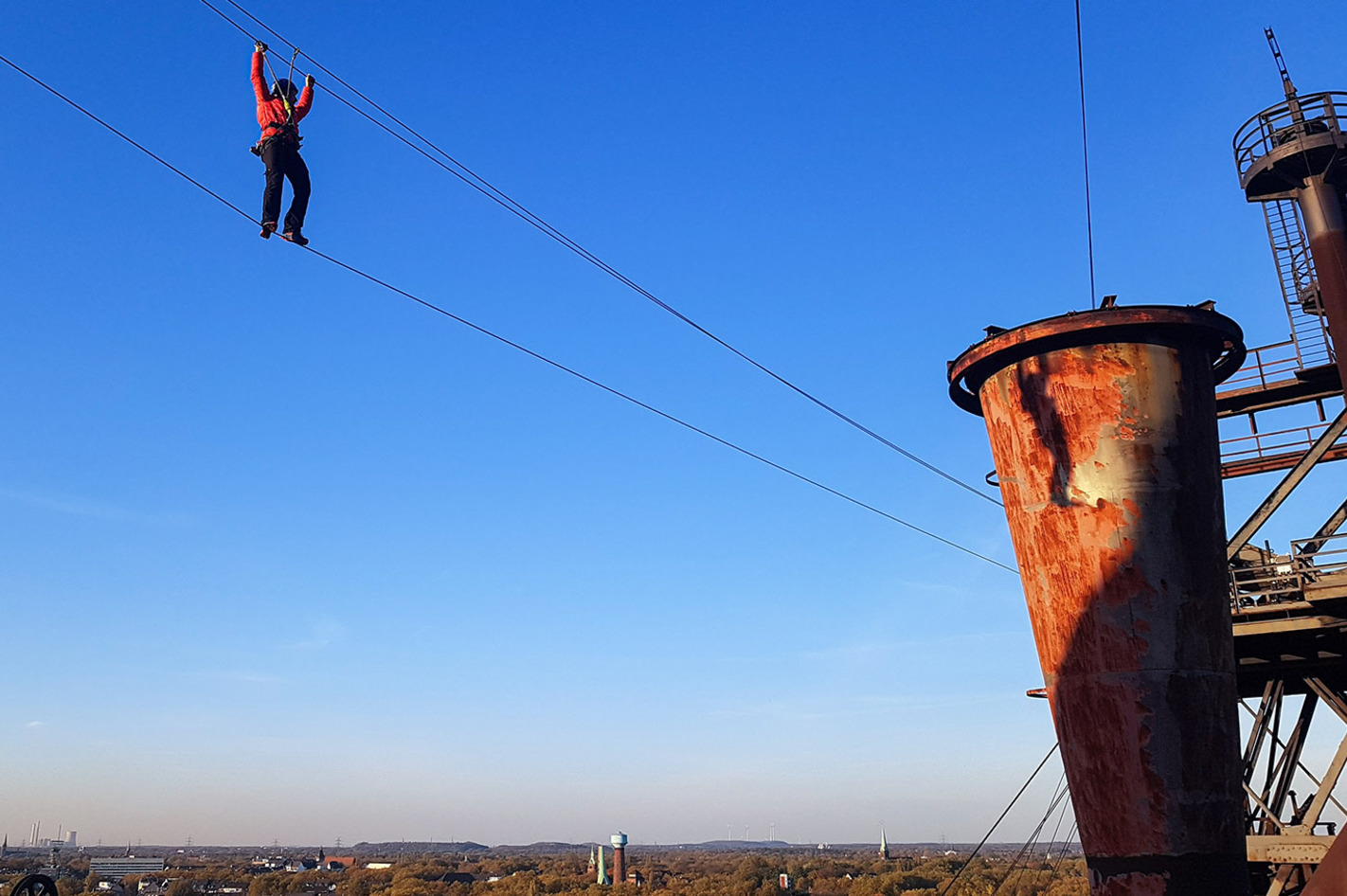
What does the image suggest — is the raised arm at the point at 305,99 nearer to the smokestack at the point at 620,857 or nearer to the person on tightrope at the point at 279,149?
the person on tightrope at the point at 279,149

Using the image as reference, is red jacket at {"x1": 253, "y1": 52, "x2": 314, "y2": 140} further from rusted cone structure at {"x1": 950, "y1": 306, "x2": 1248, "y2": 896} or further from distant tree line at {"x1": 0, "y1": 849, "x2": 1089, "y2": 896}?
distant tree line at {"x1": 0, "y1": 849, "x2": 1089, "y2": 896}

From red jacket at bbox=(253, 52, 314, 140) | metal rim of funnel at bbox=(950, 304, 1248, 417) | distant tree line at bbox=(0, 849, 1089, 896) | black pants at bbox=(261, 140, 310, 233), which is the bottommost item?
distant tree line at bbox=(0, 849, 1089, 896)

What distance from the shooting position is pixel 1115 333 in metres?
11.2

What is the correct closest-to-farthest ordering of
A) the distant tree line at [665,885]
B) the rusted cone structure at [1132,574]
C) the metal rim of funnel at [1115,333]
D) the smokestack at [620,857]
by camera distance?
the rusted cone structure at [1132,574] < the metal rim of funnel at [1115,333] < the distant tree line at [665,885] < the smokestack at [620,857]

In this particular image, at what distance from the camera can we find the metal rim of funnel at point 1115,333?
11.2 meters

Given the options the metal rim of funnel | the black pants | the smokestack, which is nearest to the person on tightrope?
the black pants

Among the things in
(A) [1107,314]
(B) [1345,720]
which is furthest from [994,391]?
(B) [1345,720]

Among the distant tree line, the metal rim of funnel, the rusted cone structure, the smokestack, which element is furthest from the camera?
the smokestack

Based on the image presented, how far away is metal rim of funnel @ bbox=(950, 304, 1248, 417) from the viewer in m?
11.2

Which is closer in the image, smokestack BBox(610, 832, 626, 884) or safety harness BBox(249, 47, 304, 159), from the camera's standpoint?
safety harness BBox(249, 47, 304, 159)

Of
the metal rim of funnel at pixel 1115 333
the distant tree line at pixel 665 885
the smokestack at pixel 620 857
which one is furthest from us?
the smokestack at pixel 620 857

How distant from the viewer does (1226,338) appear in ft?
38.3

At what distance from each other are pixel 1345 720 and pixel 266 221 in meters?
17.2

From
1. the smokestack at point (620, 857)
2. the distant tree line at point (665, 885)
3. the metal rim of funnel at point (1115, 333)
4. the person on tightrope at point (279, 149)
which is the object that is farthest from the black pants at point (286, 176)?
the smokestack at point (620, 857)
